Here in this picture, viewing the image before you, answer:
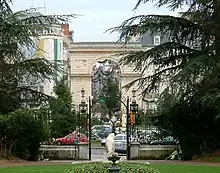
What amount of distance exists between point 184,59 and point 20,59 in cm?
810

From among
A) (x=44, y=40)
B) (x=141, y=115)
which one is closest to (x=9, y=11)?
(x=141, y=115)

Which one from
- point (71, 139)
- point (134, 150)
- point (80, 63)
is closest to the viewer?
point (134, 150)

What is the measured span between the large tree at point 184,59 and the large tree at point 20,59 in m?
4.06

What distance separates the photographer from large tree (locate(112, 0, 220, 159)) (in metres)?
28.6

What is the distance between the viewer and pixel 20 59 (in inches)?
1165

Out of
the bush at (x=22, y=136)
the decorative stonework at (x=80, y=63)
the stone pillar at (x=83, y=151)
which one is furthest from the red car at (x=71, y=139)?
the decorative stonework at (x=80, y=63)

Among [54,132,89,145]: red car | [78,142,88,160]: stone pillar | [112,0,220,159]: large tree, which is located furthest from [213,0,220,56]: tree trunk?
[54,132,89,145]: red car

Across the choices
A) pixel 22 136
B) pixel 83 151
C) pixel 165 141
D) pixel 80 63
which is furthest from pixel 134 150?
pixel 80 63

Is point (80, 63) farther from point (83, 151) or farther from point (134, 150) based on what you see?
point (134, 150)

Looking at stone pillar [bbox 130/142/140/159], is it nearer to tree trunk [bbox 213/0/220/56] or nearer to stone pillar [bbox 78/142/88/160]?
stone pillar [bbox 78/142/88/160]

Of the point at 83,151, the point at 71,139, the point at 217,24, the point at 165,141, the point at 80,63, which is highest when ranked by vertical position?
the point at 80,63

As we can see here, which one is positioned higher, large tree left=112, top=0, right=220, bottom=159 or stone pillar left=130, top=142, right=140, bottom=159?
large tree left=112, top=0, right=220, bottom=159

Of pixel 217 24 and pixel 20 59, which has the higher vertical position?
pixel 217 24

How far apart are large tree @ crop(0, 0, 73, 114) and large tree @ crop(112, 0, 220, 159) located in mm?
4059
